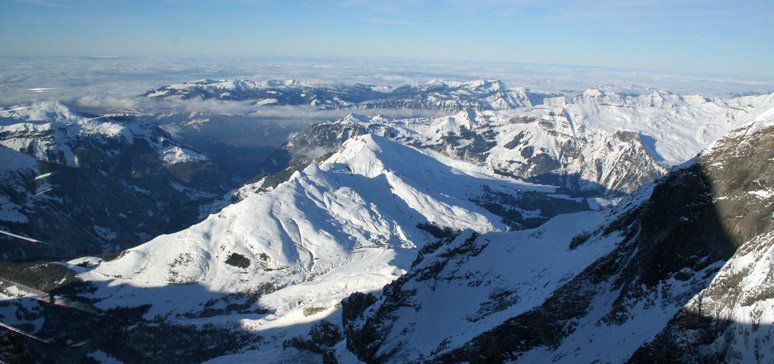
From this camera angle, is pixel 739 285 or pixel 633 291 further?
pixel 633 291

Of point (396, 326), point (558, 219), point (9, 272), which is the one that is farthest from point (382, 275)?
point (9, 272)

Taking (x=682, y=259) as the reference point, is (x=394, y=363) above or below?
below

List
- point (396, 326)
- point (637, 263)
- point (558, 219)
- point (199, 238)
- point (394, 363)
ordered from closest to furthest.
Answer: point (637, 263)
point (394, 363)
point (396, 326)
point (558, 219)
point (199, 238)

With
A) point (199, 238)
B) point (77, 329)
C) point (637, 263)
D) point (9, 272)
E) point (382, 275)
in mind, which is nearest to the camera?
point (637, 263)

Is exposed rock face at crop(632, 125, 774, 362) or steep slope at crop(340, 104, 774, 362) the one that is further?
steep slope at crop(340, 104, 774, 362)

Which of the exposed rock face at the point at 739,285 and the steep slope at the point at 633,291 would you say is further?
the steep slope at the point at 633,291

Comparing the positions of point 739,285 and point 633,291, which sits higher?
point 739,285

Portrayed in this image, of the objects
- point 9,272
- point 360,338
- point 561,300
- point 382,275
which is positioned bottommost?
point 9,272

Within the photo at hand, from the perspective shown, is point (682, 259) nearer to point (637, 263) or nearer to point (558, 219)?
point (637, 263)
